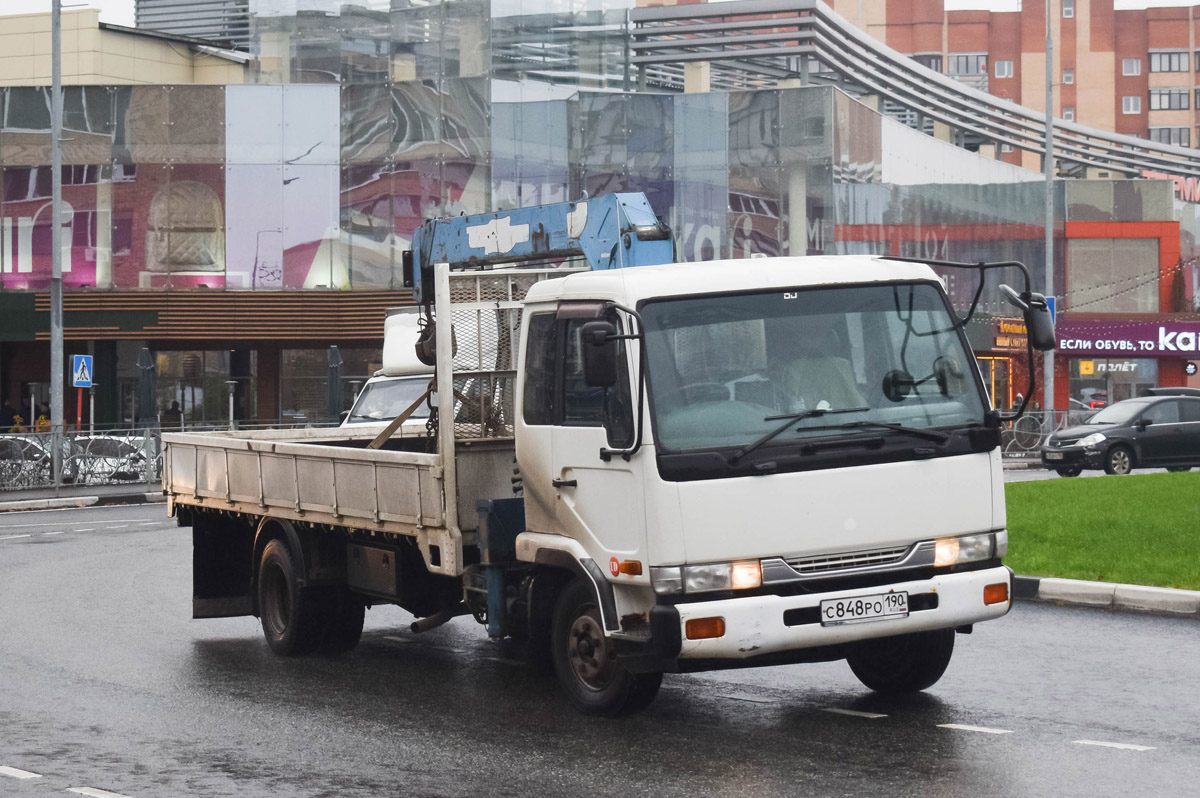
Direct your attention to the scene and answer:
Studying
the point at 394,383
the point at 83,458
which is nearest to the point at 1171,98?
the point at 83,458

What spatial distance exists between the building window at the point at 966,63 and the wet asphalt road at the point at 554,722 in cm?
10094

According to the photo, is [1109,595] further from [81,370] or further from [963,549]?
[81,370]

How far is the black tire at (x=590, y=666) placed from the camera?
8273 millimetres

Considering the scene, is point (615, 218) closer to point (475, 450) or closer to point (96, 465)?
point (475, 450)

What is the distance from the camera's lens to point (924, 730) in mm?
8047

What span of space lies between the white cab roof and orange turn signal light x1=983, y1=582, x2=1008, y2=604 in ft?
4.98

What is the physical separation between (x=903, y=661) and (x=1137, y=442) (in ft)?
82.1

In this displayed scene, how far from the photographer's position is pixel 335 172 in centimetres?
4441

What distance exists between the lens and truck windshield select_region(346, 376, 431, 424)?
19584 mm

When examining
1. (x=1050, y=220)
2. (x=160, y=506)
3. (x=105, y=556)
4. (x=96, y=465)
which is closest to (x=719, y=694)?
(x=105, y=556)

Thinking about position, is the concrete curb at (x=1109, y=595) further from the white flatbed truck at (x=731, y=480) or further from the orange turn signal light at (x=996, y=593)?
the orange turn signal light at (x=996, y=593)

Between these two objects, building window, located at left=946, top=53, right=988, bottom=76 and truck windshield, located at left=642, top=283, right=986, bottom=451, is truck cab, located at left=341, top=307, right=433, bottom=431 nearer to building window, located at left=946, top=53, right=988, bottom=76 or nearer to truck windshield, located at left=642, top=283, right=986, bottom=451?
truck windshield, located at left=642, top=283, right=986, bottom=451

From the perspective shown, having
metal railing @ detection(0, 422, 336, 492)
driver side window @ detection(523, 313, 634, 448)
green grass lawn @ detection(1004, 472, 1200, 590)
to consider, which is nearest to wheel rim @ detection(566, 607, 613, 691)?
driver side window @ detection(523, 313, 634, 448)

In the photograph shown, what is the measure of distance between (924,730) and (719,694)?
1.53 m
